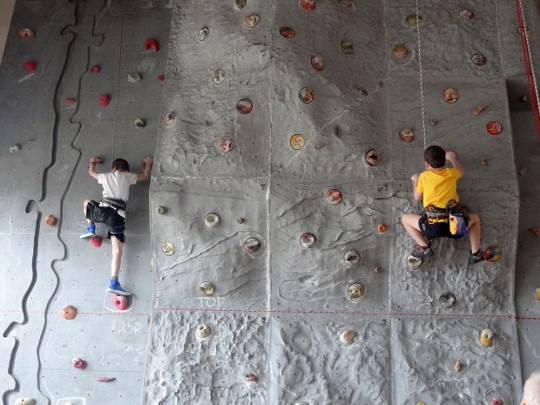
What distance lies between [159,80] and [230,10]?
1011 mm

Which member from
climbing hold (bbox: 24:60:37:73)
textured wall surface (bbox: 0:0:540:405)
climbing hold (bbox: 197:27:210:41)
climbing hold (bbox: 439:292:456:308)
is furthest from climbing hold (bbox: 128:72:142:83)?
climbing hold (bbox: 439:292:456:308)

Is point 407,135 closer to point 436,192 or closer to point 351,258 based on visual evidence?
point 436,192

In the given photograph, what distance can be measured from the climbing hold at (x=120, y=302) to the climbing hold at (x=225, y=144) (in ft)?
4.98

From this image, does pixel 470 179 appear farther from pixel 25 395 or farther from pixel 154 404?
pixel 25 395

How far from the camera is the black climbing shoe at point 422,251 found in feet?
15.5

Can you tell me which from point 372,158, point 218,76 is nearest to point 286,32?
point 218,76

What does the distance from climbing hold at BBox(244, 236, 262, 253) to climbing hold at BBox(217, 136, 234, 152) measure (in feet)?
2.33

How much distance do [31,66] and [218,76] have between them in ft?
6.64

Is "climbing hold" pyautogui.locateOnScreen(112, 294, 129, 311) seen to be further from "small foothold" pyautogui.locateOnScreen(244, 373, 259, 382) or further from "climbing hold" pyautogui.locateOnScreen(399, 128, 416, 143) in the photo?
"climbing hold" pyautogui.locateOnScreen(399, 128, 416, 143)

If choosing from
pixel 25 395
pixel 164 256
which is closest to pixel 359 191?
pixel 164 256

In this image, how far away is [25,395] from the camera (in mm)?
5309

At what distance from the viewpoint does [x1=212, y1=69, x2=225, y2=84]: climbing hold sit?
517 centimetres

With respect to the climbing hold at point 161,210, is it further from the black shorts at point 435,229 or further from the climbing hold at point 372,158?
the black shorts at point 435,229

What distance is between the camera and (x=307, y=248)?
492 cm
